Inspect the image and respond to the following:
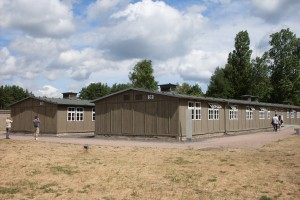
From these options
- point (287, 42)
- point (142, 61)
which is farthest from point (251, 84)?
point (142, 61)

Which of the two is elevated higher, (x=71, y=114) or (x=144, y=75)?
(x=144, y=75)

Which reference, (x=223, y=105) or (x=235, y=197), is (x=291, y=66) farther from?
(x=235, y=197)

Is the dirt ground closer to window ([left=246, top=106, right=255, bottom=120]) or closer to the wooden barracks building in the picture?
the wooden barracks building

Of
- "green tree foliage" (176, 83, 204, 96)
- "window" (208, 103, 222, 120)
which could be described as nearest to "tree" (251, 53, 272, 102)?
"green tree foliage" (176, 83, 204, 96)

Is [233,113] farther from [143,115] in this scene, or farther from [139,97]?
[139,97]

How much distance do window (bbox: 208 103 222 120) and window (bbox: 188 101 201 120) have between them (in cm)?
175

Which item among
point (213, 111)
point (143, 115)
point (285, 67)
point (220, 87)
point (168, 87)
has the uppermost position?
point (285, 67)

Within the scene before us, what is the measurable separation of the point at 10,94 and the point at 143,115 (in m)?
66.1

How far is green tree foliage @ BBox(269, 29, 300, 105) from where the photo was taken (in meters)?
60.0

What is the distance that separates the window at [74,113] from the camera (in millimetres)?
32475

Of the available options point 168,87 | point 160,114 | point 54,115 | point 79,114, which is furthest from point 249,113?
point 54,115

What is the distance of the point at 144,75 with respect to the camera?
52.1m

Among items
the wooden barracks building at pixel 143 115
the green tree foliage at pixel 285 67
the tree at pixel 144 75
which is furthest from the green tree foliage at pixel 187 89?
the wooden barracks building at pixel 143 115

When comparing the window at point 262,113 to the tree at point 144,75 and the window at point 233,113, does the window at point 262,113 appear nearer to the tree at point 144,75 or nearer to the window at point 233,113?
the window at point 233,113
